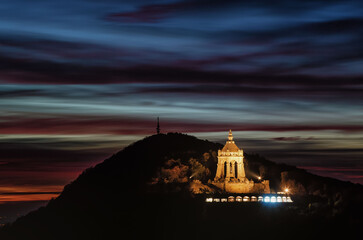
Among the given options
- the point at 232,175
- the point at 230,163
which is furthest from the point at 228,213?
the point at 230,163

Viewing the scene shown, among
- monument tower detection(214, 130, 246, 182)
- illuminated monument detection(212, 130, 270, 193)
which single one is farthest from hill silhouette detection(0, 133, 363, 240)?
monument tower detection(214, 130, 246, 182)

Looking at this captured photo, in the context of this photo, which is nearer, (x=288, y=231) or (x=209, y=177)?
(x=288, y=231)

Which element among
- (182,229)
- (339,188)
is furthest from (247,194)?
(339,188)

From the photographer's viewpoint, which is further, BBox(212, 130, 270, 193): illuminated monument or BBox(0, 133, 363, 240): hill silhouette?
BBox(212, 130, 270, 193): illuminated monument

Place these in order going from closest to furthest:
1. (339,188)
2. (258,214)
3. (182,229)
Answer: (258,214)
(182,229)
(339,188)

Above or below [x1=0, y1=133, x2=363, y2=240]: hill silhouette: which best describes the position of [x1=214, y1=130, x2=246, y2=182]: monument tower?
above

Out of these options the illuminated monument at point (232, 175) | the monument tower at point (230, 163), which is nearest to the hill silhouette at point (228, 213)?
the illuminated monument at point (232, 175)

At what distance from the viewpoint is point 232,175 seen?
584ft

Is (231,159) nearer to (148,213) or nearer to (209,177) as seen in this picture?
(209,177)

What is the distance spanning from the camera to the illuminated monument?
6934 inches

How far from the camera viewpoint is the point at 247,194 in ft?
571

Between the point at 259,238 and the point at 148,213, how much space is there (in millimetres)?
29784

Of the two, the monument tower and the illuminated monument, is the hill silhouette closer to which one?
the illuminated monument

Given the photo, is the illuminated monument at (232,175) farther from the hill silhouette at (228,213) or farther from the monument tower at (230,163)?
the hill silhouette at (228,213)
